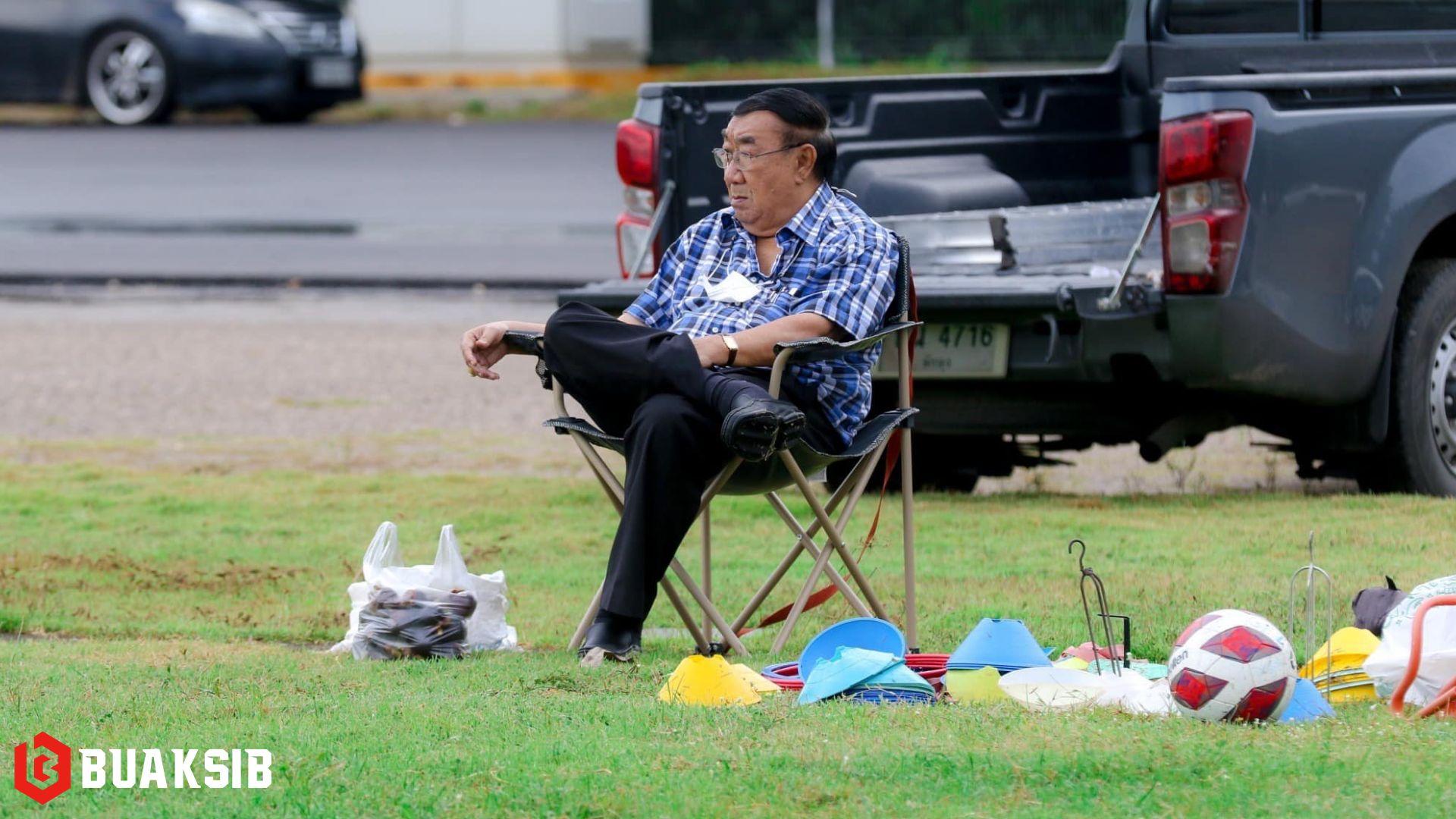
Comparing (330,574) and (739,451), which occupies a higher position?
(739,451)

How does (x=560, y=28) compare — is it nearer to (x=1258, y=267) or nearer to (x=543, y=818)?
(x=1258, y=267)

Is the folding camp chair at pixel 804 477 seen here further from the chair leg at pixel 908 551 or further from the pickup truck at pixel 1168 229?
the pickup truck at pixel 1168 229

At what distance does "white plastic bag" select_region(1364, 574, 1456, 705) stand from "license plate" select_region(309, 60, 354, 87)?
16.9 m

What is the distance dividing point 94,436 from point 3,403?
97 cm

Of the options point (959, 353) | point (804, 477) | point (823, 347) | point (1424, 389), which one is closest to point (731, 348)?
point (823, 347)

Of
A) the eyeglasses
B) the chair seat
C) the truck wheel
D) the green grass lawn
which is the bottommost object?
the truck wheel

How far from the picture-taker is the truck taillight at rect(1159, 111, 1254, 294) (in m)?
6.47

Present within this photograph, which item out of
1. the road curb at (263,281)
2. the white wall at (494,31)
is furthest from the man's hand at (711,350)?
the white wall at (494,31)

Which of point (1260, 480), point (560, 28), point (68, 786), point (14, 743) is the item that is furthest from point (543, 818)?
point (560, 28)

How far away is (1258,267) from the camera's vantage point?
6.55 meters

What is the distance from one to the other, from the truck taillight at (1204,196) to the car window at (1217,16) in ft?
6.34

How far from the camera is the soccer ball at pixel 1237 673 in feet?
13.4

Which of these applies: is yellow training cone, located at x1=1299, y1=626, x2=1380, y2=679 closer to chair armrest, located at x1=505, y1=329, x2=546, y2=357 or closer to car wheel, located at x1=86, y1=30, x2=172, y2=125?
chair armrest, located at x1=505, y1=329, x2=546, y2=357

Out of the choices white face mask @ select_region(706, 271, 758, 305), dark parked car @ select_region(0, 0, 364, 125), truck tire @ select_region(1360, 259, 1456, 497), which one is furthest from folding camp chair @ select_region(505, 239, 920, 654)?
dark parked car @ select_region(0, 0, 364, 125)
